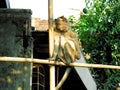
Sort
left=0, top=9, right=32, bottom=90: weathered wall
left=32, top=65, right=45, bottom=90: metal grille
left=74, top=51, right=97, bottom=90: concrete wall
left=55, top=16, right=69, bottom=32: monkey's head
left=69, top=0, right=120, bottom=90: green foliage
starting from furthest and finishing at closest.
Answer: left=69, top=0, right=120, bottom=90: green foliage
left=32, top=65, right=45, bottom=90: metal grille
left=74, top=51, right=97, bottom=90: concrete wall
left=0, top=9, right=32, bottom=90: weathered wall
left=55, top=16, right=69, bottom=32: monkey's head

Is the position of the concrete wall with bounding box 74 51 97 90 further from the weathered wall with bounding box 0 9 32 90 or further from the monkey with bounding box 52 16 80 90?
the monkey with bounding box 52 16 80 90

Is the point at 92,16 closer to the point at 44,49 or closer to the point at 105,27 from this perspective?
the point at 105,27

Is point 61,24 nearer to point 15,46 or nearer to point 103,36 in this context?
point 15,46

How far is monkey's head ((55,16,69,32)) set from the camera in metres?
4.00

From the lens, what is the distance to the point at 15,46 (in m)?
6.08

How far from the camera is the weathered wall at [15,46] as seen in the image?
235 inches

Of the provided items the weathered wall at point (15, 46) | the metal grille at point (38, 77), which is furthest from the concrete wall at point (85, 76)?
the metal grille at point (38, 77)

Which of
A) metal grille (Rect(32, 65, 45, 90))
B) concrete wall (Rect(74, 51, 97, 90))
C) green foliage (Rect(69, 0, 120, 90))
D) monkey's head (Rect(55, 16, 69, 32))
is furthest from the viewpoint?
green foliage (Rect(69, 0, 120, 90))

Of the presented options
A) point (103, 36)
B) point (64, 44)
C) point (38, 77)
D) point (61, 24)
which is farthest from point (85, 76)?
point (103, 36)

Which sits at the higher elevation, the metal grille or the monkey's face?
the monkey's face

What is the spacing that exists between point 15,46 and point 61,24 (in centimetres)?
221

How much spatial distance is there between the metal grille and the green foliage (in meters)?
6.35

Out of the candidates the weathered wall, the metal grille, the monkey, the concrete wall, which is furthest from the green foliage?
the monkey

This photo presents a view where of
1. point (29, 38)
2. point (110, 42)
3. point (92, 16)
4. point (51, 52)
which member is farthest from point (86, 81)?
point (92, 16)
